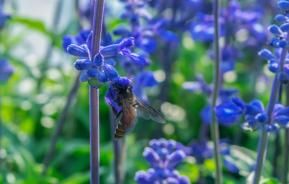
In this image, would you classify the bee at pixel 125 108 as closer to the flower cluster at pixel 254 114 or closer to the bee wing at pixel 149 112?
the bee wing at pixel 149 112

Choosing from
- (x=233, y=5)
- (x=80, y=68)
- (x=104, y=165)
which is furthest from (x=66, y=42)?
(x=104, y=165)

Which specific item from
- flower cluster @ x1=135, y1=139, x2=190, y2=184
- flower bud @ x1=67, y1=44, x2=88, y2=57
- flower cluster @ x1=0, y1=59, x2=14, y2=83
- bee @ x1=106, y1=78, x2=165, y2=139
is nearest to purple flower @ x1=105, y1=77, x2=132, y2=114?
bee @ x1=106, y1=78, x2=165, y2=139

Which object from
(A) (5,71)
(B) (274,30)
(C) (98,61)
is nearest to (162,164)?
(B) (274,30)

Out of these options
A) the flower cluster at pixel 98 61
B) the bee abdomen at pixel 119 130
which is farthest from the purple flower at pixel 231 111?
the flower cluster at pixel 98 61

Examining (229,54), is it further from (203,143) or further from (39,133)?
(39,133)

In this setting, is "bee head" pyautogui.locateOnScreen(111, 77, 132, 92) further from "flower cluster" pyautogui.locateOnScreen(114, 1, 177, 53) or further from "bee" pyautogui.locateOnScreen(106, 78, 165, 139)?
"flower cluster" pyautogui.locateOnScreen(114, 1, 177, 53)

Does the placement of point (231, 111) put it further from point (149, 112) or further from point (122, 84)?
point (122, 84)
